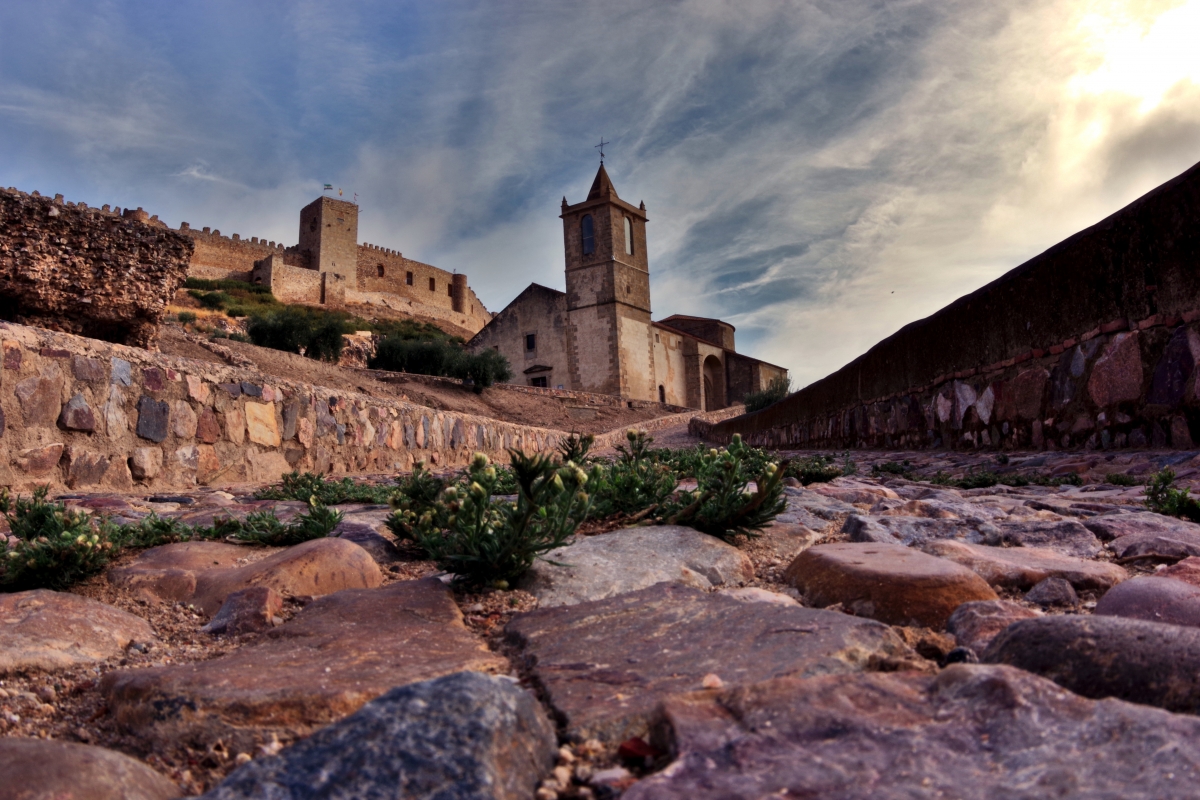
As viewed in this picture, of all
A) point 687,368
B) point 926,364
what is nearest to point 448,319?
point 687,368

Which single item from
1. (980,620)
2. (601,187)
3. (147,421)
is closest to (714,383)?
(601,187)

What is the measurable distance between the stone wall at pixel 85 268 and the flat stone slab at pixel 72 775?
18.6ft

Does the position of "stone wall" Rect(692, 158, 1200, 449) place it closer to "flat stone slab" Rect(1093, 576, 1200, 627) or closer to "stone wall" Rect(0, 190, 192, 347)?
"flat stone slab" Rect(1093, 576, 1200, 627)

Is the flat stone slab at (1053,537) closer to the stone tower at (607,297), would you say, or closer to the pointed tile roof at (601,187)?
the stone tower at (607,297)

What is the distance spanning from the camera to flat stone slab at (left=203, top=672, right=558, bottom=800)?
86cm

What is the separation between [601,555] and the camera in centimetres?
229

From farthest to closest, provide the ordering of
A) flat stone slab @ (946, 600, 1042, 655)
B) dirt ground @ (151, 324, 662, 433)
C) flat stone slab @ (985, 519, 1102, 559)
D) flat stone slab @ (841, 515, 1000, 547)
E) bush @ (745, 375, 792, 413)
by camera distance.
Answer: bush @ (745, 375, 792, 413) → dirt ground @ (151, 324, 662, 433) → flat stone slab @ (841, 515, 1000, 547) → flat stone slab @ (985, 519, 1102, 559) → flat stone slab @ (946, 600, 1042, 655)

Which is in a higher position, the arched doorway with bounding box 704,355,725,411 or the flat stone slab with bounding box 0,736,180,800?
the arched doorway with bounding box 704,355,725,411

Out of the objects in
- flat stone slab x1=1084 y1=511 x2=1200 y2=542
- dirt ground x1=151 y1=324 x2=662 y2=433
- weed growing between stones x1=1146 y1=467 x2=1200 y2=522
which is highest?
dirt ground x1=151 y1=324 x2=662 y2=433

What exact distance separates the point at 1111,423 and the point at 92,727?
15.7ft

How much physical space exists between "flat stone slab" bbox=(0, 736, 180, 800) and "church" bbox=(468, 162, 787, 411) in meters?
37.6

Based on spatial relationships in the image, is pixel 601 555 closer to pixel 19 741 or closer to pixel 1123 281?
pixel 19 741

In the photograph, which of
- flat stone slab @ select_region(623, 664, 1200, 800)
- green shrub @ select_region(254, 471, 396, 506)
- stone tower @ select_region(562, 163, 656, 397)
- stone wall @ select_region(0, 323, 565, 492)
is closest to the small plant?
flat stone slab @ select_region(623, 664, 1200, 800)

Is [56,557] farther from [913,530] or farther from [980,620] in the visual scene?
[913,530]
